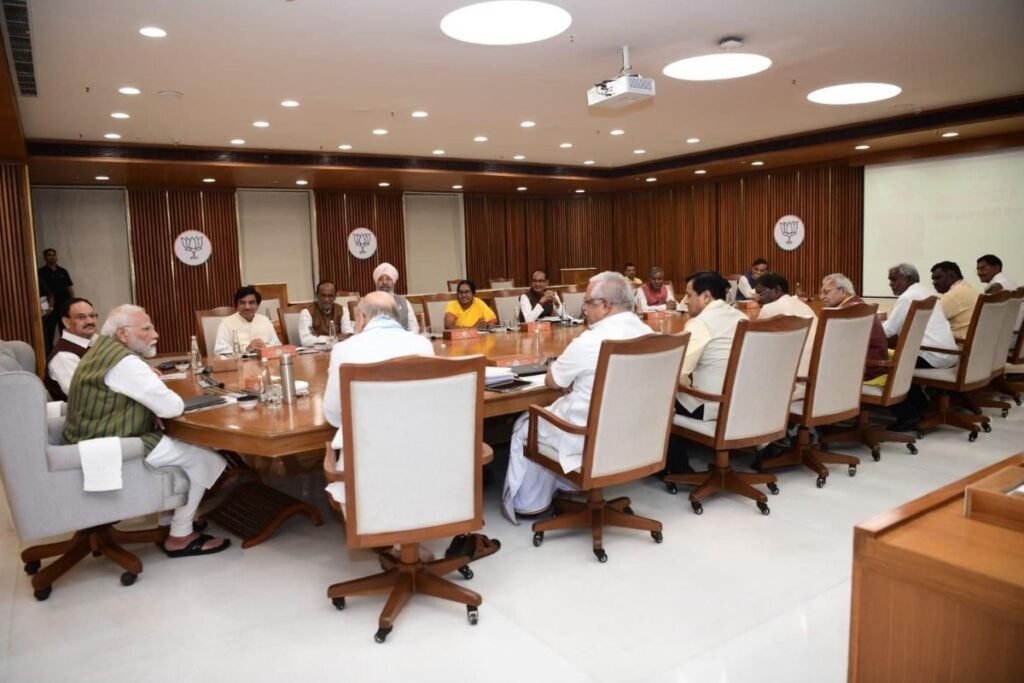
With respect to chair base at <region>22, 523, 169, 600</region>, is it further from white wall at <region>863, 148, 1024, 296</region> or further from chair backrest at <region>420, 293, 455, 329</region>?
white wall at <region>863, 148, 1024, 296</region>

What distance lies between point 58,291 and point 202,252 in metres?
Answer: 2.10

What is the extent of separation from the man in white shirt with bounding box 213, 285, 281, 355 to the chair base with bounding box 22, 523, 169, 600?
243 cm

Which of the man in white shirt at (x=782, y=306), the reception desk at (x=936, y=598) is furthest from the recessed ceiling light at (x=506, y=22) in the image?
the reception desk at (x=936, y=598)

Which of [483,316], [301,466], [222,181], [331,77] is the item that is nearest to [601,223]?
[222,181]

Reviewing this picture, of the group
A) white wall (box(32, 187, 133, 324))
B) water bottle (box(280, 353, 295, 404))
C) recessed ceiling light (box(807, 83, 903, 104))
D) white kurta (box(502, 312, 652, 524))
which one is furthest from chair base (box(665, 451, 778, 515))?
white wall (box(32, 187, 133, 324))

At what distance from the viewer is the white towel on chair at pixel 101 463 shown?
3.03m

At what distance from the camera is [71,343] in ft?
13.6

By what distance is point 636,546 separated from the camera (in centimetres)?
341

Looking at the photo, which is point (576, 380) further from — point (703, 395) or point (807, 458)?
point (807, 458)

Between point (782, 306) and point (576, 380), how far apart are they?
6.77 ft

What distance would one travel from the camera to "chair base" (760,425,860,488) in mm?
4262

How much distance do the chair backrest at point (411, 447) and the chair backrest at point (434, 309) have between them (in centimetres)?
466

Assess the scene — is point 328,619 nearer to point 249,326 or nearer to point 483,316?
point 249,326

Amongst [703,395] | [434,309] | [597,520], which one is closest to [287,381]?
[597,520]
